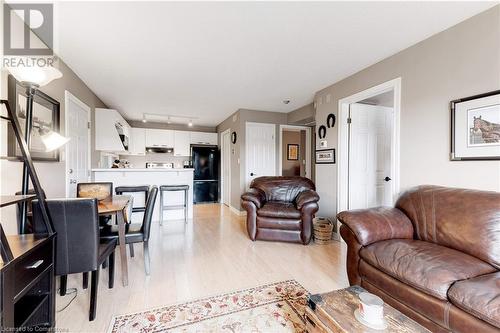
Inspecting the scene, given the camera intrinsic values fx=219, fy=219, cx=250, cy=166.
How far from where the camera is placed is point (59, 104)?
2527mm

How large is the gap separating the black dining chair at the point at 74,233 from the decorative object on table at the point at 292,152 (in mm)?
5589

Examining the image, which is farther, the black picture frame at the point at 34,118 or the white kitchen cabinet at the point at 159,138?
the white kitchen cabinet at the point at 159,138

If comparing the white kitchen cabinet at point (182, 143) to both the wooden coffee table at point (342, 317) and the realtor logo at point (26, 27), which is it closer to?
the realtor logo at point (26, 27)

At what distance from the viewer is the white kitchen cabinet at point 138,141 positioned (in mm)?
5976

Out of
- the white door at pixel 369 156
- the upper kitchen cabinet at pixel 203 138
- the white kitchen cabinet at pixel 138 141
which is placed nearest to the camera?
the white door at pixel 369 156

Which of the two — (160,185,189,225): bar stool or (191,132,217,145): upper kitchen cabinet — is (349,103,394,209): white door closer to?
(160,185,189,225): bar stool

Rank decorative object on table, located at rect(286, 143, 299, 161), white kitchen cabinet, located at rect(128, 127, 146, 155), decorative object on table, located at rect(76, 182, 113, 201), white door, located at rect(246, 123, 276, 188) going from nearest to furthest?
1. decorative object on table, located at rect(76, 182, 113, 201)
2. white door, located at rect(246, 123, 276, 188)
3. white kitchen cabinet, located at rect(128, 127, 146, 155)
4. decorative object on table, located at rect(286, 143, 299, 161)

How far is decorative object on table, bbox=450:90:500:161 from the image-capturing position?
5.63ft

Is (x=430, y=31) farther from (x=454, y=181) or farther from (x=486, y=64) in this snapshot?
(x=454, y=181)

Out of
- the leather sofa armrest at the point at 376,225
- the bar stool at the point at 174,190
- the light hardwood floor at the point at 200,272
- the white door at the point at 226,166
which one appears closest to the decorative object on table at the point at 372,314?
the leather sofa armrest at the point at 376,225

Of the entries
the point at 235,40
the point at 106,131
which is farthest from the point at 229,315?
the point at 106,131

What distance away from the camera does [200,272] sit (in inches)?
89.0

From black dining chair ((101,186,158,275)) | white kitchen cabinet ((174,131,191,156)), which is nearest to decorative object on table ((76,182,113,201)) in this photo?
black dining chair ((101,186,158,275))

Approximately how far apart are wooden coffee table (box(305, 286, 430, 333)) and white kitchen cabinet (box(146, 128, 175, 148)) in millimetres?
5900
